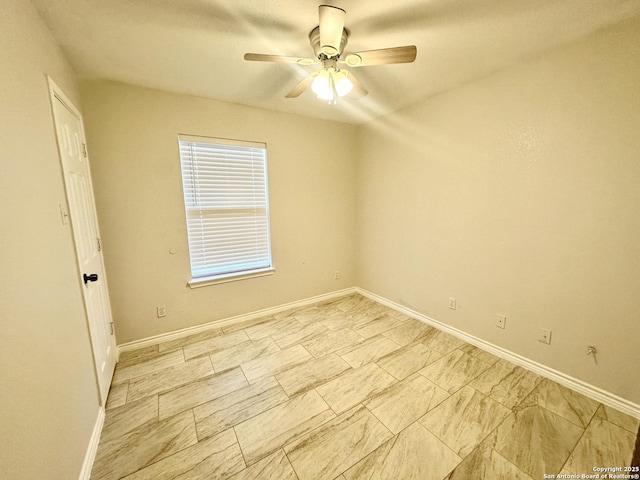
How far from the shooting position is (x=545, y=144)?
1857 mm

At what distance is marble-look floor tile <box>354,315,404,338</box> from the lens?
8.81 feet

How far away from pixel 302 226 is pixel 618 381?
115 inches

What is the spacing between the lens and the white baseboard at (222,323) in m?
2.44

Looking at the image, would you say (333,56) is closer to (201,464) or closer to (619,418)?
(201,464)

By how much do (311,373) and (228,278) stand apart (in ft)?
4.48

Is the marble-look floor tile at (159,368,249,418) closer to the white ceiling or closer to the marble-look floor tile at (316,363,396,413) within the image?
the marble-look floor tile at (316,363,396,413)

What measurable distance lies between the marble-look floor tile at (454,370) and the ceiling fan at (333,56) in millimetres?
2198

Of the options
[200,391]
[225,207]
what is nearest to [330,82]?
[225,207]

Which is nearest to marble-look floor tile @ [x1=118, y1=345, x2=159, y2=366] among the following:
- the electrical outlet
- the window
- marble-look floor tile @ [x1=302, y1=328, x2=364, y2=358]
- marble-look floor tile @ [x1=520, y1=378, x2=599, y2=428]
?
the window

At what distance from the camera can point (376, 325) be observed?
2.85 metres

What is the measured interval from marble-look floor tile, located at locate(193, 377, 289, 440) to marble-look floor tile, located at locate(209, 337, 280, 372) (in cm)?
34

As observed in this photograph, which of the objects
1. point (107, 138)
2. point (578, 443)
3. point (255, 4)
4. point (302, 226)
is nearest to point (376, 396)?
point (578, 443)

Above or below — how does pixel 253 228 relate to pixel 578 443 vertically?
above

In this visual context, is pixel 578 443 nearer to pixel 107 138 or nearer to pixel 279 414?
pixel 279 414
